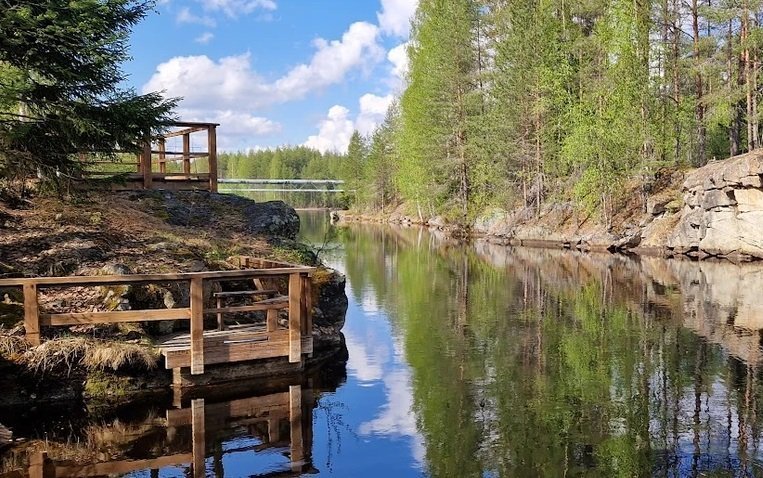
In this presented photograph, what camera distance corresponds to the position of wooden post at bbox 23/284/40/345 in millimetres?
9805

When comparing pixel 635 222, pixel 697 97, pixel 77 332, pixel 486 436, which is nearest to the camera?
pixel 486 436

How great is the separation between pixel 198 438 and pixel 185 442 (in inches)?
8.2

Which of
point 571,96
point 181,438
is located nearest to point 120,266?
point 181,438

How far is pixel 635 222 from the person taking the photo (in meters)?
36.8

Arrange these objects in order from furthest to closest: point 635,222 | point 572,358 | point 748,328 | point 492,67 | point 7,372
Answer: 1. point 492,67
2. point 635,222
3. point 748,328
4. point 572,358
5. point 7,372

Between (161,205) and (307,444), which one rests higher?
(161,205)

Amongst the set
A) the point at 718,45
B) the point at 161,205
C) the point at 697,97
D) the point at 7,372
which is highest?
the point at 718,45

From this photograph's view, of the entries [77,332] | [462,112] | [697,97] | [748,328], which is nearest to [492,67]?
[462,112]

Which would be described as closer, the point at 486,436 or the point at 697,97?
the point at 486,436

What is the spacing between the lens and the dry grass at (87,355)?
9914 mm

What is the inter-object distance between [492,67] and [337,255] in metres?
23.8

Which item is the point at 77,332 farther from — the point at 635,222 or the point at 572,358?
the point at 635,222

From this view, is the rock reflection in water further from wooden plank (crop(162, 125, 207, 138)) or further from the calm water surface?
wooden plank (crop(162, 125, 207, 138))

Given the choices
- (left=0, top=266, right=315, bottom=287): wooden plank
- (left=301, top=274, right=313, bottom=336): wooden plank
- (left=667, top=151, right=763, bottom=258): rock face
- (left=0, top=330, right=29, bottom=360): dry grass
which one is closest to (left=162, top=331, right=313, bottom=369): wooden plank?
(left=301, top=274, right=313, bottom=336): wooden plank
